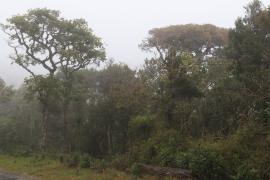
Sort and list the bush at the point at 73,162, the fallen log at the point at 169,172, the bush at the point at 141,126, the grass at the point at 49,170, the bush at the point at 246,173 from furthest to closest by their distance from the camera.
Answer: the bush at the point at 141,126, the bush at the point at 73,162, the grass at the point at 49,170, the fallen log at the point at 169,172, the bush at the point at 246,173

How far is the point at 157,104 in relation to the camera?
2800 cm

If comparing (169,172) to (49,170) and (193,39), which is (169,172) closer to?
(49,170)

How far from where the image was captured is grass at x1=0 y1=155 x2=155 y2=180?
67.9 feet

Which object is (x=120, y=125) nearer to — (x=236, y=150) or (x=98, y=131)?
(x=98, y=131)

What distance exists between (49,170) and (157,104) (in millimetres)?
7945

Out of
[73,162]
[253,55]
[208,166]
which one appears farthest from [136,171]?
[253,55]

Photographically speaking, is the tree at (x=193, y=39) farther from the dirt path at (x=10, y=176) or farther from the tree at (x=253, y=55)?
the dirt path at (x=10, y=176)

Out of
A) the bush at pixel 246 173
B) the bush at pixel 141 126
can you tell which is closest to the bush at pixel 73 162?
the bush at pixel 141 126

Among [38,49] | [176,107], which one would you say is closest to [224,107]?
[176,107]

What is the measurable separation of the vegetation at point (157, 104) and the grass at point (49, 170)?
21 cm

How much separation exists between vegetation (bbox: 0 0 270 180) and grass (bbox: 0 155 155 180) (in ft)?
0.68

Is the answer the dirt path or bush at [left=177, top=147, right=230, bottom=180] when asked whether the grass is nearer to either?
the dirt path

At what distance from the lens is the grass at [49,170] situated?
2069 centimetres

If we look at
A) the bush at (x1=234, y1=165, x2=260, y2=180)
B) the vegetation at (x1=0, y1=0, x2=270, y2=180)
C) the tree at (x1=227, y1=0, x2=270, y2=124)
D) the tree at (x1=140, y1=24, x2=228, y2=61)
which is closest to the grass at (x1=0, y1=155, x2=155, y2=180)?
the vegetation at (x1=0, y1=0, x2=270, y2=180)
